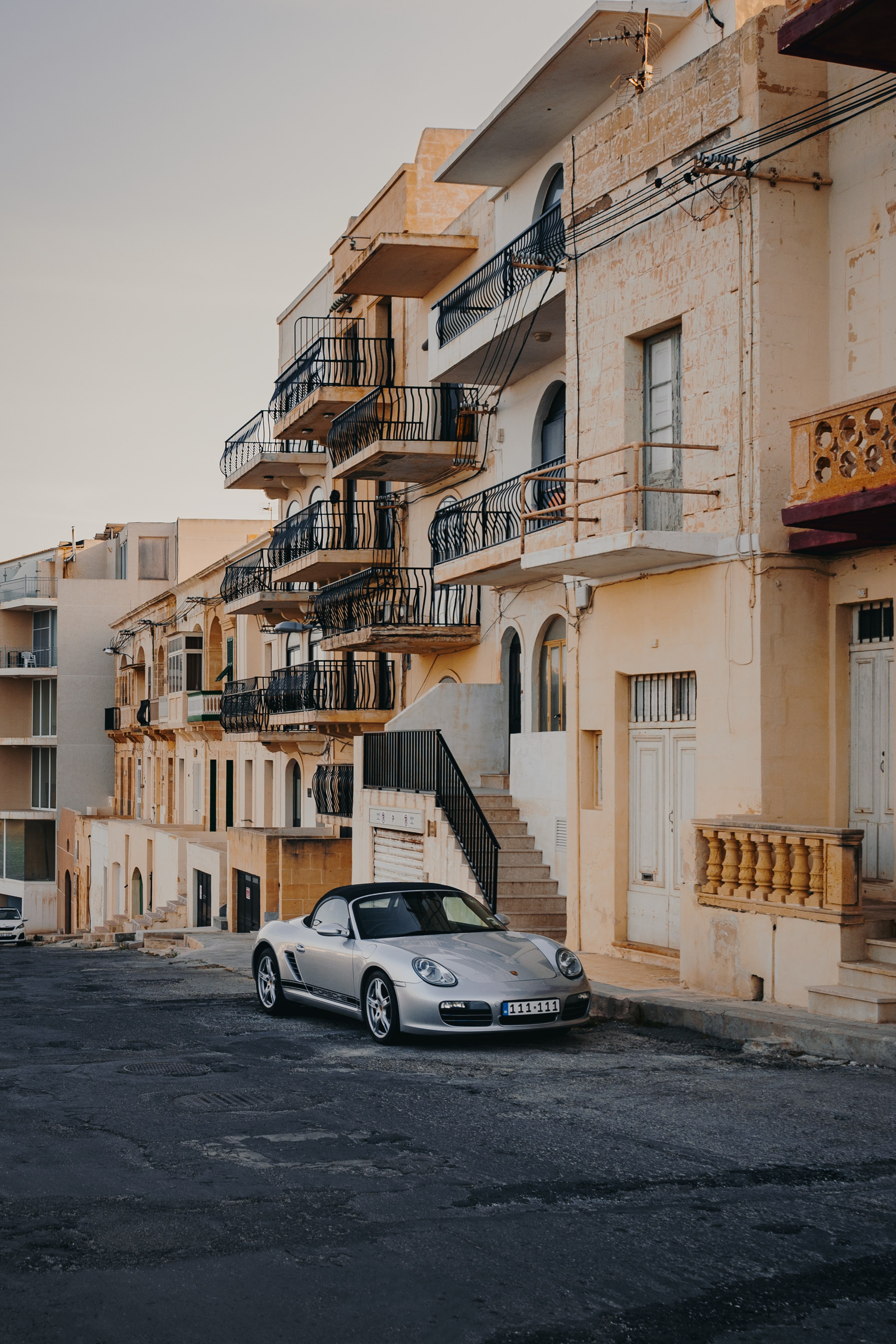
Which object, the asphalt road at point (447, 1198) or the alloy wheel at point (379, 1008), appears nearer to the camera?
the asphalt road at point (447, 1198)

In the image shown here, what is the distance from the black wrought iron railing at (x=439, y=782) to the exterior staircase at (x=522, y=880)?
1.08 feet

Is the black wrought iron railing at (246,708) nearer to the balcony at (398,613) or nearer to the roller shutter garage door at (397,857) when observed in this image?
the balcony at (398,613)

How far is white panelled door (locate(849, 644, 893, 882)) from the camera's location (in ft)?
46.1

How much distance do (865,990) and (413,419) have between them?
17692 mm

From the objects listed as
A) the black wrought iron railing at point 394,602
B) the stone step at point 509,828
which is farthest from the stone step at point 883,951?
the black wrought iron railing at point 394,602

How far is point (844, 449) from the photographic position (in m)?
13.0

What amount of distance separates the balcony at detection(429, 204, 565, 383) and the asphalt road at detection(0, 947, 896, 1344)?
11671mm

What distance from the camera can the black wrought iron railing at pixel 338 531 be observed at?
29.8 meters

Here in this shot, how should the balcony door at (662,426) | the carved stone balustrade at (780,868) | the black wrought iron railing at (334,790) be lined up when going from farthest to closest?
the black wrought iron railing at (334,790)
the balcony door at (662,426)
the carved stone balustrade at (780,868)

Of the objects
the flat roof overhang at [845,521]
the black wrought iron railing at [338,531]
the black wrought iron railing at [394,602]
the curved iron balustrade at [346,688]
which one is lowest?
the curved iron balustrade at [346,688]

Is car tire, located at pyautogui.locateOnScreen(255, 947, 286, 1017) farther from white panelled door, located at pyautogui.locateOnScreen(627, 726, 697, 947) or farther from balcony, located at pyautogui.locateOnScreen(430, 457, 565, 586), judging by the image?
balcony, located at pyautogui.locateOnScreen(430, 457, 565, 586)

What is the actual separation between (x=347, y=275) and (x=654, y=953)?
619 inches

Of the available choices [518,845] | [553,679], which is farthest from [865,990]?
[553,679]

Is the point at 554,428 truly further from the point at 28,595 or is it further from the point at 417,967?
the point at 28,595
